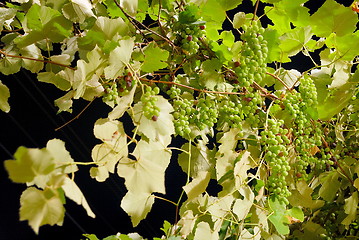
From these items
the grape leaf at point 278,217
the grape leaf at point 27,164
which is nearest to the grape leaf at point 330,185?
the grape leaf at point 278,217

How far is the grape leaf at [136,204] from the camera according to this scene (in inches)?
19.3

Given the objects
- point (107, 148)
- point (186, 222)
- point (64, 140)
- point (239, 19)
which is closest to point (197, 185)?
point (186, 222)

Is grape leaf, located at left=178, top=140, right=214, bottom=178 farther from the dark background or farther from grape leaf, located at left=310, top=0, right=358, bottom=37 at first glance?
the dark background

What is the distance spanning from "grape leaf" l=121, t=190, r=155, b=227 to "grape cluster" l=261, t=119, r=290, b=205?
19 centimetres

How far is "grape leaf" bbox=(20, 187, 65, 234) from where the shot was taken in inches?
10.8

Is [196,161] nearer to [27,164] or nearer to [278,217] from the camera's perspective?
[278,217]

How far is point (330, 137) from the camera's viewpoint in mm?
811

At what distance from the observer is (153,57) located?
1.66 feet

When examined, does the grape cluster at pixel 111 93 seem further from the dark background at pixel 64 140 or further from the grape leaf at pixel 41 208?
the dark background at pixel 64 140

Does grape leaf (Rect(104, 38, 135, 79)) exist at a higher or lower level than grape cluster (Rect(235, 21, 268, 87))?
higher

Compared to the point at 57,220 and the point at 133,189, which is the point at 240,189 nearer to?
the point at 133,189

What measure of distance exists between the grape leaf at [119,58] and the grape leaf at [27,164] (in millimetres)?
190

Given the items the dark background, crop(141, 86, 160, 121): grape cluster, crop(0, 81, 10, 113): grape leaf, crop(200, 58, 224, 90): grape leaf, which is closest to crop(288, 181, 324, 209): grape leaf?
crop(200, 58, 224, 90): grape leaf

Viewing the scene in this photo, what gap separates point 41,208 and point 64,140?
68.6 inches
